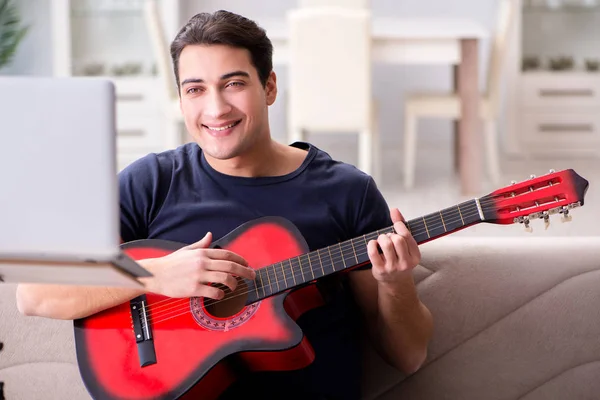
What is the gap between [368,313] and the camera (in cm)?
148

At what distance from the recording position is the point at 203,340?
135 cm

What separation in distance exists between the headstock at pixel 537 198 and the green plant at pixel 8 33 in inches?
195

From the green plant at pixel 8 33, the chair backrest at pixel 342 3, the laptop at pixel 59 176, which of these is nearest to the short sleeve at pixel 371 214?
the laptop at pixel 59 176

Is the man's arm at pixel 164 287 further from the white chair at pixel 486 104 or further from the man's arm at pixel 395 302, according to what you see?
the white chair at pixel 486 104

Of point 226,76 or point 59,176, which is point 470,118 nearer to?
point 226,76

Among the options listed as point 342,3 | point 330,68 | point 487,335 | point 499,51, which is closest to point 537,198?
point 487,335

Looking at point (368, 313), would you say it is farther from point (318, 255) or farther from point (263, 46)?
point (263, 46)

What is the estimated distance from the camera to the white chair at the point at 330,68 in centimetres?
426

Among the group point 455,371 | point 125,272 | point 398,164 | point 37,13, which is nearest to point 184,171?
point 455,371

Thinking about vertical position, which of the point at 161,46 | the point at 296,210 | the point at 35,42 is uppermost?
the point at 35,42

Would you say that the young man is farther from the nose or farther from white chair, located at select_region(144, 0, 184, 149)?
white chair, located at select_region(144, 0, 184, 149)

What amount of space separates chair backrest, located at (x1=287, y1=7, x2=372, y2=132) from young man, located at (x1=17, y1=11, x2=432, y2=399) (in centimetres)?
280

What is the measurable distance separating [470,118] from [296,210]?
10.6ft

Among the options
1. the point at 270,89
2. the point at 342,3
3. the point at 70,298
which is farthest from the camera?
the point at 342,3
